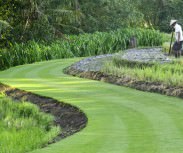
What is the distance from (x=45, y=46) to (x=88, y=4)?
13.8 metres

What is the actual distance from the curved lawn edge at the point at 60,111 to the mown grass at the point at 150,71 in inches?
106

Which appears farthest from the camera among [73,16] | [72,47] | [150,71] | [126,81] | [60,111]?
[73,16]

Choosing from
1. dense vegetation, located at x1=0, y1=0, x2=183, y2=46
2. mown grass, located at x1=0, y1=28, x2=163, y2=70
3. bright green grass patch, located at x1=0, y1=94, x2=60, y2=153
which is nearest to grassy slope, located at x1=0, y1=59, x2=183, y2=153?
bright green grass patch, located at x1=0, y1=94, x2=60, y2=153

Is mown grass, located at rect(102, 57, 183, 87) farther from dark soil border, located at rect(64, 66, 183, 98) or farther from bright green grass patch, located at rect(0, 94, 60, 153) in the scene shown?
bright green grass patch, located at rect(0, 94, 60, 153)

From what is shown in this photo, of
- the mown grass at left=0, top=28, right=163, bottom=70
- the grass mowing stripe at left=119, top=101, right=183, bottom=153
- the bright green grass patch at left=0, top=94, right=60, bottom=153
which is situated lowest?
the mown grass at left=0, top=28, right=163, bottom=70

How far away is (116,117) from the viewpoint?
9938mm

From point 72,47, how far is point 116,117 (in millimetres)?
16896

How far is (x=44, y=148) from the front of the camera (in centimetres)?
778

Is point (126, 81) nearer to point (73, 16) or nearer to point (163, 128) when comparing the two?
point (163, 128)

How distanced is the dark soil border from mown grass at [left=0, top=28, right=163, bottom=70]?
25.0ft

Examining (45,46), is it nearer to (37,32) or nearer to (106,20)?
(37,32)

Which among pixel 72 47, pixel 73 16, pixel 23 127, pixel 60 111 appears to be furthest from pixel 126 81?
pixel 73 16

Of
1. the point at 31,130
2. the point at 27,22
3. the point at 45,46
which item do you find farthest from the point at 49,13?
the point at 31,130

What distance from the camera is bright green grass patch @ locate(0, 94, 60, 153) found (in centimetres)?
828
